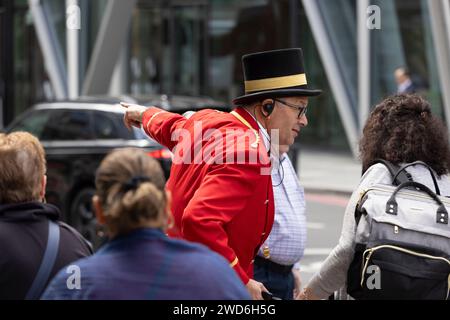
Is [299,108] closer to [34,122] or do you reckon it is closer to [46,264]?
[46,264]

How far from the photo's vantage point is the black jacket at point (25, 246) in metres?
3.53

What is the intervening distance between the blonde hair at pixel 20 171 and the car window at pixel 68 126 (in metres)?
7.99

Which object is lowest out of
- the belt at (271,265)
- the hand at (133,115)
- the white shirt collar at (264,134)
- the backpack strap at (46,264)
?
the belt at (271,265)

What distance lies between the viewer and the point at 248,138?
3875 mm

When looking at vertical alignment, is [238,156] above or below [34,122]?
above

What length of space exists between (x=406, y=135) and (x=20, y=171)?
5.18 ft

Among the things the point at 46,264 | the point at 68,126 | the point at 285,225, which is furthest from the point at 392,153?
the point at 68,126

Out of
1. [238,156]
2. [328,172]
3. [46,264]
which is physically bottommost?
[328,172]

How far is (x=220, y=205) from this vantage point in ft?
12.2

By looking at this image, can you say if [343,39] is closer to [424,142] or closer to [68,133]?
[68,133]

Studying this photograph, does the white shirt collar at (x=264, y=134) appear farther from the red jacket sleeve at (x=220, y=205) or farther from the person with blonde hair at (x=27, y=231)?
the person with blonde hair at (x=27, y=231)

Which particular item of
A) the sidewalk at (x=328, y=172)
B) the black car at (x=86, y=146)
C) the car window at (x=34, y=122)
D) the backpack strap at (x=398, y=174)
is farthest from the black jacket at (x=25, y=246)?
the sidewalk at (x=328, y=172)

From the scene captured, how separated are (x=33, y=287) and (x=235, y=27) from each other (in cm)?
2392

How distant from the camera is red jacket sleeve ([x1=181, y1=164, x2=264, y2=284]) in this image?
3.67 metres
